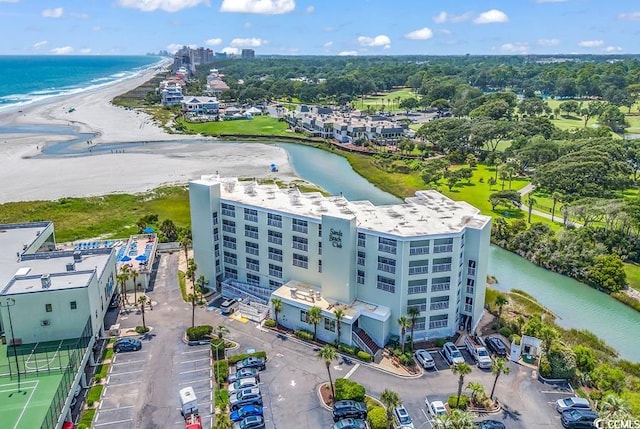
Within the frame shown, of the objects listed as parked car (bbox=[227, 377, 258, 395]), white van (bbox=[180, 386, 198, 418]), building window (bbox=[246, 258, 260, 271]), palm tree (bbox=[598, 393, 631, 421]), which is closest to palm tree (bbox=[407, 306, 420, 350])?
parked car (bbox=[227, 377, 258, 395])

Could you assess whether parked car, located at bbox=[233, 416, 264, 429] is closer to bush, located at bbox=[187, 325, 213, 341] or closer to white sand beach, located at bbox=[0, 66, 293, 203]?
bush, located at bbox=[187, 325, 213, 341]

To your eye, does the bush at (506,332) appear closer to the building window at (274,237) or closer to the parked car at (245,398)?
the building window at (274,237)

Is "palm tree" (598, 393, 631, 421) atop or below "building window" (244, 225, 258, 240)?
below

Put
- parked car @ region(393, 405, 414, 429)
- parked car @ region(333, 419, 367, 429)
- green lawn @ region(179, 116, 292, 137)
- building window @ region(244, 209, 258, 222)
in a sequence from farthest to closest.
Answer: green lawn @ region(179, 116, 292, 137) → building window @ region(244, 209, 258, 222) → parked car @ region(393, 405, 414, 429) → parked car @ region(333, 419, 367, 429)

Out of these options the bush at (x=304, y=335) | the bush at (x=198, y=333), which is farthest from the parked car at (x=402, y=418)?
the bush at (x=198, y=333)

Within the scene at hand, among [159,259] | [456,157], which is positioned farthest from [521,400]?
[456,157]
